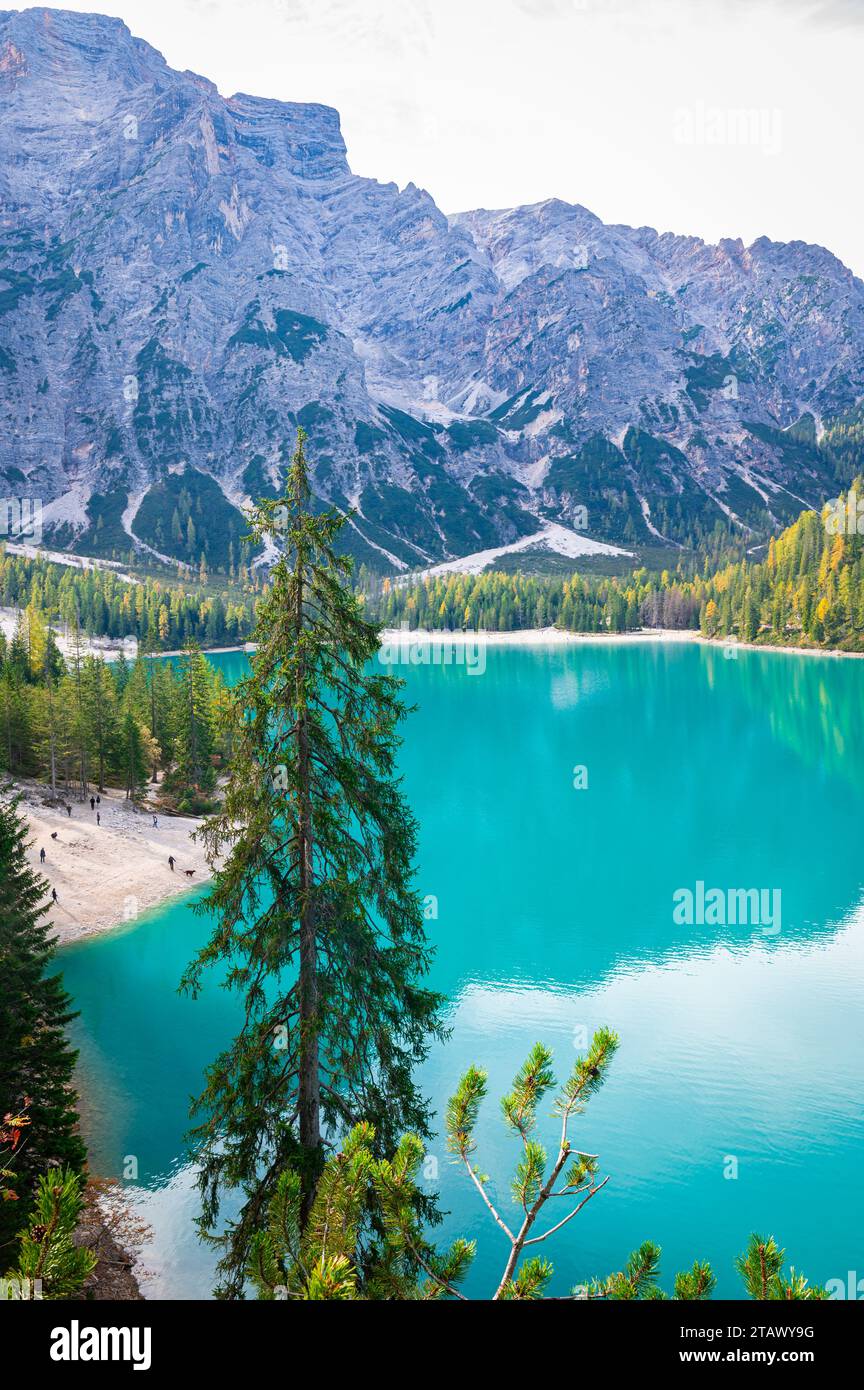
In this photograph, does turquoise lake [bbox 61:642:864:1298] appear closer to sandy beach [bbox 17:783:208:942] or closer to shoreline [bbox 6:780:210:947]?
shoreline [bbox 6:780:210:947]

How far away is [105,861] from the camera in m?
51.3

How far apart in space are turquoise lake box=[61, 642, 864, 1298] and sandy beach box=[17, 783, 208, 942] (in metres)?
2.60

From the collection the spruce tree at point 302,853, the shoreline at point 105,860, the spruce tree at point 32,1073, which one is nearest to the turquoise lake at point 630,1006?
the shoreline at point 105,860

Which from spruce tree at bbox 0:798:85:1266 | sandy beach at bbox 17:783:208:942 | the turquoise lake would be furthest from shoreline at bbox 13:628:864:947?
spruce tree at bbox 0:798:85:1266

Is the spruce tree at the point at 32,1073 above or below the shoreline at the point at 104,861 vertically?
above

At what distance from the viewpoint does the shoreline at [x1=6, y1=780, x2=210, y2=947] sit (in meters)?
44.8

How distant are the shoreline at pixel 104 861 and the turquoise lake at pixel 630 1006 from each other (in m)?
2.43

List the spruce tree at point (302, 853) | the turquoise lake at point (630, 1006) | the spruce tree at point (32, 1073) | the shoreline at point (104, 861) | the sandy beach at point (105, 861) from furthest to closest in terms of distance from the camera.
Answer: the sandy beach at point (105, 861), the shoreline at point (104, 861), the turquoise lake at point (630, 1006), the spruce tree at point (32, 1073), the spruce tree at point (302, 853)

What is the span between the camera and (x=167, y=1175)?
933 inches

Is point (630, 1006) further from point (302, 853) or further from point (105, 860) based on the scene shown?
point (105, 860)

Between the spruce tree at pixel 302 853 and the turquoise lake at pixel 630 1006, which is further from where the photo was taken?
the turquoise lake at pixel 630 1006

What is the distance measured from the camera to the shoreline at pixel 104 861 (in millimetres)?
44844

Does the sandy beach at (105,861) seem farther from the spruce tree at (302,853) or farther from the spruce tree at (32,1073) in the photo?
the spruce tree at (302,853)
